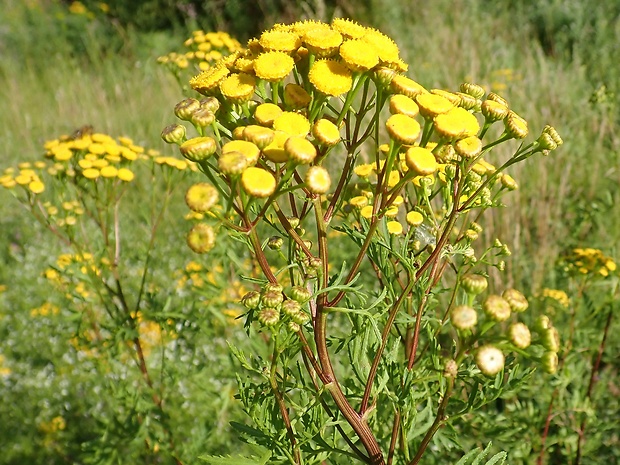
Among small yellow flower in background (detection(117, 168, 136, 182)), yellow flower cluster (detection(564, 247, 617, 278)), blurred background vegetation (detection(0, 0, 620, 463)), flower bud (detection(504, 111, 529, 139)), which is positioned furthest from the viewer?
blurred background vegetation (detection(0, 0, 620, 463))

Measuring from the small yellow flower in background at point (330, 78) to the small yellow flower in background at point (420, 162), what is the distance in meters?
0.24

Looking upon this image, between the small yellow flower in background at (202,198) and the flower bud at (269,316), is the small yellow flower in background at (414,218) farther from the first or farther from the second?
Answer: the small yellow flower in background at (202,198)

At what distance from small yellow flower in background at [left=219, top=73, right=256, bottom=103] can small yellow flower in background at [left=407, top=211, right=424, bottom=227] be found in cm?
67

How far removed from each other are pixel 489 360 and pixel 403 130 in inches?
23.3

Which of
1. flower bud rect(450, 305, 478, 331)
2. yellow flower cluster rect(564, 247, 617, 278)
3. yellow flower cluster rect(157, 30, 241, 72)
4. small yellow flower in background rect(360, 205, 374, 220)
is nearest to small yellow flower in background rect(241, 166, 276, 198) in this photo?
flower bud rect(450, 305, 478, 331)

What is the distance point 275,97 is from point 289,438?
99 cm

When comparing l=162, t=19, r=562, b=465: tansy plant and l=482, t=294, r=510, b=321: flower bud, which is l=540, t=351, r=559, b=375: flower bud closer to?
l=162, t=19, r=562, b=465: tansy plant

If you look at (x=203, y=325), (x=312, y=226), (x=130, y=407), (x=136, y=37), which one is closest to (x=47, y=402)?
(x=130, y=407)

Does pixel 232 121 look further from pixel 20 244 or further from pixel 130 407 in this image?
pixel 20 244

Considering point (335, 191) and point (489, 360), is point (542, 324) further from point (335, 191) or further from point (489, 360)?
point (335, 191)

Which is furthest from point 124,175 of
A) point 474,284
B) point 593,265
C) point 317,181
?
point 593,265

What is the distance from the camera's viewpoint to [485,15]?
891 cm

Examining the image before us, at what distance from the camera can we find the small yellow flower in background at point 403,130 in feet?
4.33

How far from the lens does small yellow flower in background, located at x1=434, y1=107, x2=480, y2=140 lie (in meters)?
1.35
